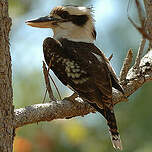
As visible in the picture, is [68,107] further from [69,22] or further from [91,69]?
[69,22]

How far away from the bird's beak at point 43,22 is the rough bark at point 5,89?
155 cm

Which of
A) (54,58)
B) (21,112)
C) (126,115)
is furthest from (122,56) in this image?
(21,112)

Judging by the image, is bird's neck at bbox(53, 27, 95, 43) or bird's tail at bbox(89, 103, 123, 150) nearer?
bird's tail at bbox(89, 103, 123, 150)

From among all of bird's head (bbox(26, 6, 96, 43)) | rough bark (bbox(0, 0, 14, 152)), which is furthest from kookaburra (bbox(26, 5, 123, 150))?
rough bark (bbox(0, 0, 14, 152))

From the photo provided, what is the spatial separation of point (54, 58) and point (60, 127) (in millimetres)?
1446

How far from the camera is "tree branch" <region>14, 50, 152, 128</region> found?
2619mm

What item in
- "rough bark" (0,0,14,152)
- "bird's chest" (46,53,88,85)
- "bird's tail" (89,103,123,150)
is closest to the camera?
"rough bark" (0,0,14,152)

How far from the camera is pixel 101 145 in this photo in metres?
5.20

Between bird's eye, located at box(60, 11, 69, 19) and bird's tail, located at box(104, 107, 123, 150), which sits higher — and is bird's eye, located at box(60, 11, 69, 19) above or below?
above

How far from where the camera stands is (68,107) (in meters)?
3.05

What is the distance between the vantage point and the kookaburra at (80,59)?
3.33 m

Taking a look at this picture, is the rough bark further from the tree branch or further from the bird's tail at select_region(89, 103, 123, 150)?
the bird's tail at select_region(89, 103, 123, 150)

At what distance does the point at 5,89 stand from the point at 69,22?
198 centimetres

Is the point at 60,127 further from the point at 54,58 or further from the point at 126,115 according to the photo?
the point at 54,58
